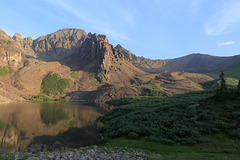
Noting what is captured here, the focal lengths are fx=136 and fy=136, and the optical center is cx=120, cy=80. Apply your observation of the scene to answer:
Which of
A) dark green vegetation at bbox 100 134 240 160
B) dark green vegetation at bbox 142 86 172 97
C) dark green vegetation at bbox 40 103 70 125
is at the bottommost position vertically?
dark green vegetation at bbox 40 103 70 125

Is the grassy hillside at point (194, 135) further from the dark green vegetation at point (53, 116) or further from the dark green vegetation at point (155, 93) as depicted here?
the dark green vegetation at point (155, 93)

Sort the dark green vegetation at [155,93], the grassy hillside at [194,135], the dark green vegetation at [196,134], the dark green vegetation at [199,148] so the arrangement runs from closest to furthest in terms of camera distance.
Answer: the dark green vegetation at [199,148], the grassy hillside at [194,135], the dark green vegetation at [196,134], the dark green vegetation at [155,93]

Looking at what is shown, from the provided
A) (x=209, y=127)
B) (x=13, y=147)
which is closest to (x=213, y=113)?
(x=209, y=127)

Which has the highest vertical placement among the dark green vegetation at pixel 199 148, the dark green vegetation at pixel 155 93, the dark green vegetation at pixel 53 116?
the dark green vegetation at pixel 155 93

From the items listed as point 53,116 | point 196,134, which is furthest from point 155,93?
point 196,134

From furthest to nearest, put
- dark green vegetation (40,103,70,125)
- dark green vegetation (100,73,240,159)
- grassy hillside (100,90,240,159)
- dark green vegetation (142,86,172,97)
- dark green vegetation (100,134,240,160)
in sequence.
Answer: dark green vegetation (142,86,172,97) → dark green vegetation (40,103,70,125) → dark green vegetation (100,73,240,159) → grassy hillside (100,90,240,159) → dark green vegetation (100,134,240,160)

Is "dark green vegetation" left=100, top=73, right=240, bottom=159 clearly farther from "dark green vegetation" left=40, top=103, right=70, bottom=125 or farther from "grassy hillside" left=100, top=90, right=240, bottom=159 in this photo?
"dark green vegetation" left=40, top=103, right=70, bottom=125

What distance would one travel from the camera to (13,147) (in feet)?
106

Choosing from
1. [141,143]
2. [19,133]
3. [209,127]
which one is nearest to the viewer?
[141,143]

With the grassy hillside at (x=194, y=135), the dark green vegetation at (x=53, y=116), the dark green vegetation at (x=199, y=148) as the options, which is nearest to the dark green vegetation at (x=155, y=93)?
the dark green vegetation at (x=53, y=116)

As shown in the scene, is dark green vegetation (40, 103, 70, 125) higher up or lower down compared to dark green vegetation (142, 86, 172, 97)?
lower down

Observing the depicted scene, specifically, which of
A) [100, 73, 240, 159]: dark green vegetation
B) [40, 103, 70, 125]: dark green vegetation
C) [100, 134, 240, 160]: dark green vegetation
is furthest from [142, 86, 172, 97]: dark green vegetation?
[100, 134, 240, 160]: dark green vegetation

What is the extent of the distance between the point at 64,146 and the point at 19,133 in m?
22.2

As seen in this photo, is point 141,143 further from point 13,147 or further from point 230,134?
point 13,147
